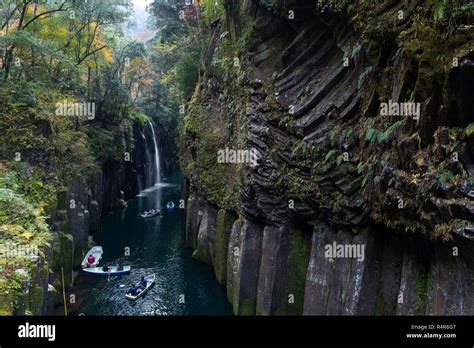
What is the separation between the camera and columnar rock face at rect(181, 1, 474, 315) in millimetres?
8883

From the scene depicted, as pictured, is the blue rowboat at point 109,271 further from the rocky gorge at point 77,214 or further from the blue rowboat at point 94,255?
the rocky gorge at point 77,214

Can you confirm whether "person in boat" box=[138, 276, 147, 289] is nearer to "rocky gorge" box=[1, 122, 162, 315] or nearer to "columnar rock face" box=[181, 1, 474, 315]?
"rocky gorge" box=[1, 122, 162, 315]

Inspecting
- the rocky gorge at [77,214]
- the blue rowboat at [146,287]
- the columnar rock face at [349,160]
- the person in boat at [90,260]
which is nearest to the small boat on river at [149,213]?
the rocky gorge at [77,214]

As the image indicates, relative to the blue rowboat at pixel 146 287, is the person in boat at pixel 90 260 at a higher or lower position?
higher

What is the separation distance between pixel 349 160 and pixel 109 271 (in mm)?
17548

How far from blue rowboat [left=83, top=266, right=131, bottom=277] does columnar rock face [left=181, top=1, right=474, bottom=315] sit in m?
7.28

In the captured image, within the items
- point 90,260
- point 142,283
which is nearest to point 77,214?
point 90,260

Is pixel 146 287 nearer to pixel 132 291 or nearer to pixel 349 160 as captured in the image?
pixel 132 291

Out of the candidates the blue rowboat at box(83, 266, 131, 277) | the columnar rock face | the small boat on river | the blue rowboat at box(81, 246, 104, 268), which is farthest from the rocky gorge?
the columnar rock face

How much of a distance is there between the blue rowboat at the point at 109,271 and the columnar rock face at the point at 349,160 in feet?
23.9

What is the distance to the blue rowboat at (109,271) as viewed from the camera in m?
24.1

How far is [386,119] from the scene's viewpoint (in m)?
10.8

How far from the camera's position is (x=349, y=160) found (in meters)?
12.6

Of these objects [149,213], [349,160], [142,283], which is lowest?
[142,283]
